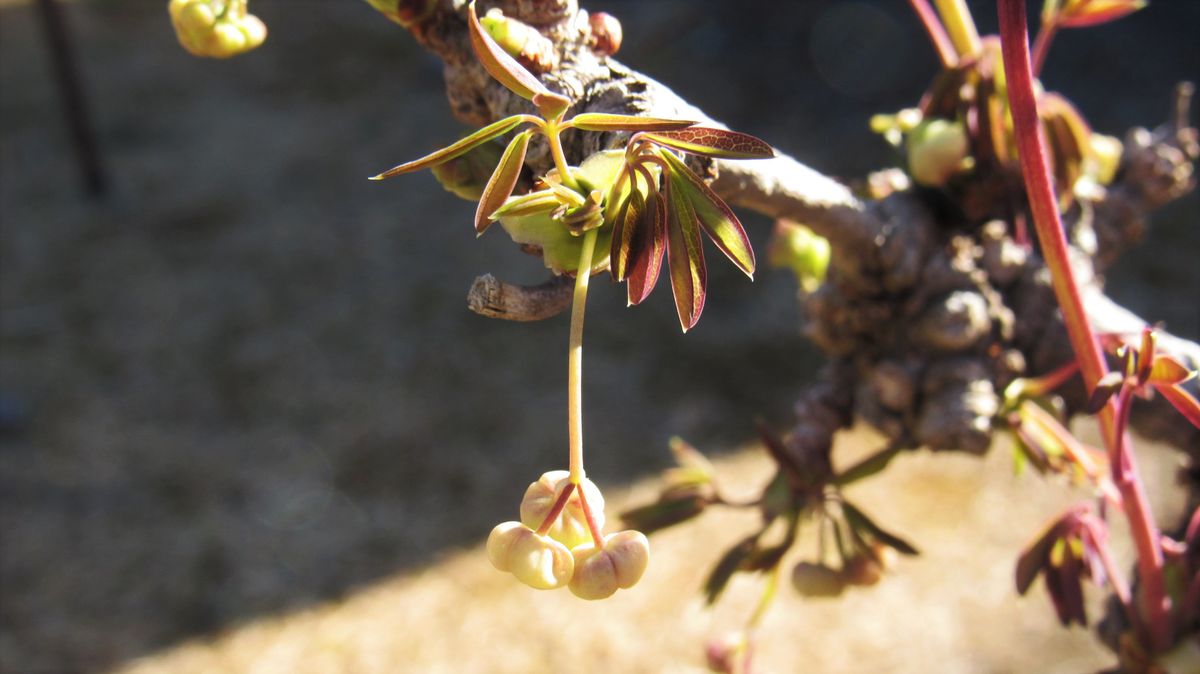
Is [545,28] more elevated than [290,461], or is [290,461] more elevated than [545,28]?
[545,28]

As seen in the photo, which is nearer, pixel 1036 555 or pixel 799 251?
pixel 1036 555

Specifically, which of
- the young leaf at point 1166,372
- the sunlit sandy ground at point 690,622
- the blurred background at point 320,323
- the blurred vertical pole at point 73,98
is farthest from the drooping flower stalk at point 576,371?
→ the blurred vertical pole at point 73,98

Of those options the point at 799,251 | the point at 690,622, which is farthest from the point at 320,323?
the point at 799,251

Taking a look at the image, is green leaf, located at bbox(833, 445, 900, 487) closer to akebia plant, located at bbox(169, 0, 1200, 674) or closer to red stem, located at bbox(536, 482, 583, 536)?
akebia plant, located at bbox(169, 0, 1200, 674)

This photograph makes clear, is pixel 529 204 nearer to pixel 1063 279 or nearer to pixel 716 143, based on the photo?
pixel 716 143

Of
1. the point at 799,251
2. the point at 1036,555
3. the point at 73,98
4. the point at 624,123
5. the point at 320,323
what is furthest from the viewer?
the point at 73,98

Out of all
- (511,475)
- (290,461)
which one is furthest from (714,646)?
(290,461)

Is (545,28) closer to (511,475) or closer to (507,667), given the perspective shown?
(507,667)
